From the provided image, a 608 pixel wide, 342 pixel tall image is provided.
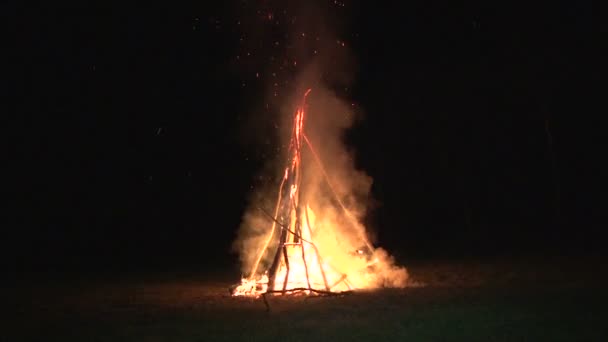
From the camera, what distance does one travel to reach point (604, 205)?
29250 mm

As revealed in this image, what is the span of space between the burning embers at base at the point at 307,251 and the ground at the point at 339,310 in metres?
0.62

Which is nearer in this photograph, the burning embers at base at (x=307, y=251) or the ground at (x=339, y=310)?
the ground at (x=339, y=310)

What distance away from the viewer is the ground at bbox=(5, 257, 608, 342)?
873 cm

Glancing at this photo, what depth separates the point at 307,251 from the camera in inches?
514

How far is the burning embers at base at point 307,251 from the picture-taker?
41.9ft

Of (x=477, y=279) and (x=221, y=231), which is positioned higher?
(x=221, y=231)

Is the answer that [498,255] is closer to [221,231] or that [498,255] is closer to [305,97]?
[305,97]

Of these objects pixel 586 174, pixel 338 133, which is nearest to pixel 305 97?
pixel 338 133

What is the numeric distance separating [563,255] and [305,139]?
23.8 feet

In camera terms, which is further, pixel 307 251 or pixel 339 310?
pixel 307 251

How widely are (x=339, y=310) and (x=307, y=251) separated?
259 centimetres

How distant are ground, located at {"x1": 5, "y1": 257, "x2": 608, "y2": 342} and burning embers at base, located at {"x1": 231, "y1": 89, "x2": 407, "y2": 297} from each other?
0.62m

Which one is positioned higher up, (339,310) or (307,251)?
(307,251)

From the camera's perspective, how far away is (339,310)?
10.6m
